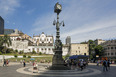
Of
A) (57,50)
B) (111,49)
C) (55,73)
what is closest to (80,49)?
(111,49)

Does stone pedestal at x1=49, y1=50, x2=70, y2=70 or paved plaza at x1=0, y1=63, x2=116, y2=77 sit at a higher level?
stone pedestal at x1=49, y1=50, x2=70, y2=70

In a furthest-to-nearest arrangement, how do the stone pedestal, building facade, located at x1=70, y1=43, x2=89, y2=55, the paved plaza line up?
1. building facade, located at x1=70, y1=43, x2=89, y2=55
2. the stone pedestal
3. the paved plaza

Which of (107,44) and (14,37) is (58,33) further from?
(14,37)

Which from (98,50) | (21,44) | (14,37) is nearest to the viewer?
(98,50)

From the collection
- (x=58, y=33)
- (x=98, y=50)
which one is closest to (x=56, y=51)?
(x=58, y=33)

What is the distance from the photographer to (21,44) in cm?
9900

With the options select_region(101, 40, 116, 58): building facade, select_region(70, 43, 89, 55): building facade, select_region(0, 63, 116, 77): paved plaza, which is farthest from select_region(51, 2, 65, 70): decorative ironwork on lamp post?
select_region(70, 43, 89, 55): building facade

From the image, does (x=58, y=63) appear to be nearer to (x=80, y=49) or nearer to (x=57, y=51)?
(x=57, y=51)

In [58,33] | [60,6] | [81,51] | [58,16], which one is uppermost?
[60,6]

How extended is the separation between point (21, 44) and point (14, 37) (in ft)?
58.7

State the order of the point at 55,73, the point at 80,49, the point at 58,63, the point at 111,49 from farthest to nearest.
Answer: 1. the point at 80,49
2. the point at 111,49
3. the point at 58,63
4. the point at 55,73

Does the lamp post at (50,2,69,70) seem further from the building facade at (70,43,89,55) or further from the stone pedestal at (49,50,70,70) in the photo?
the building facade at (70,43,89,55)

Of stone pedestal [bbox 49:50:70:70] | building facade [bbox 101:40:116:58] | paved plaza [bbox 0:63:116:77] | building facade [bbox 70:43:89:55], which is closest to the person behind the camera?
paved plaza [bbox 0:63:116:77]

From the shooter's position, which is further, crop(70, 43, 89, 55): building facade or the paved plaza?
crop(70, 43, 89, 55): building facade
